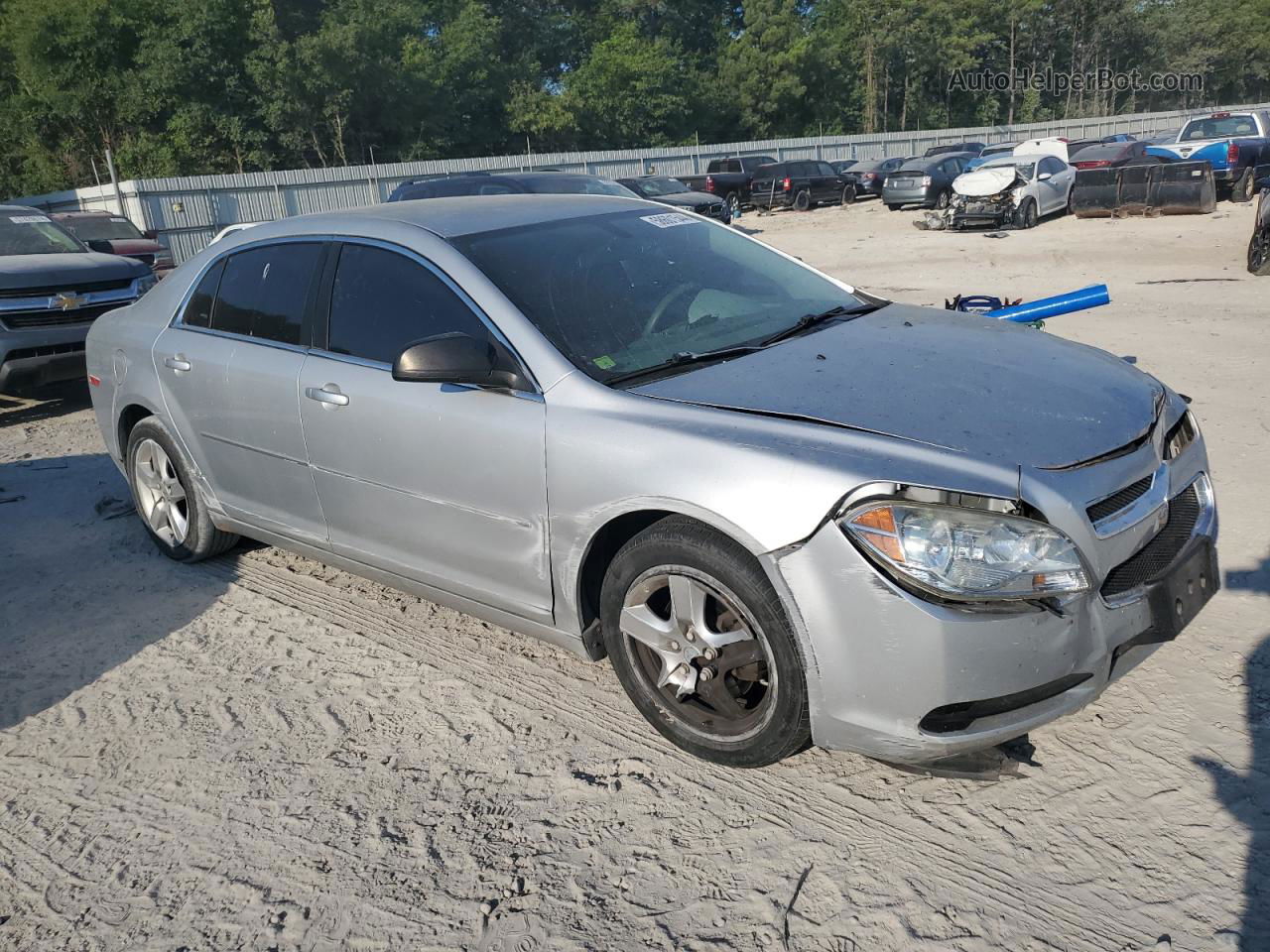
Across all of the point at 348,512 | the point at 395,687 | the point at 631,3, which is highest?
the point at 631,3

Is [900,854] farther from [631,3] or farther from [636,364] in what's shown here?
[631,3]

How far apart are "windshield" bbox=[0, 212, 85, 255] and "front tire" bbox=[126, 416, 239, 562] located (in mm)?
5700

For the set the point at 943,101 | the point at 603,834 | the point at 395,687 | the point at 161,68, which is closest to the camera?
the point at 603,834

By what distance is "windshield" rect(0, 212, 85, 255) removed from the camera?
9523 mm

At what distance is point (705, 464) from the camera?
111 inches

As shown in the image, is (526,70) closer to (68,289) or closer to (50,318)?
(68,289)

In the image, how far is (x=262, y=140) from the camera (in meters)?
41.2

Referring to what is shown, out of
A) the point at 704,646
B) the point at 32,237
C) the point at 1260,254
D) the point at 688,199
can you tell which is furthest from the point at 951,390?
the point at 688,199

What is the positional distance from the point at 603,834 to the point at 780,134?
2472 inches

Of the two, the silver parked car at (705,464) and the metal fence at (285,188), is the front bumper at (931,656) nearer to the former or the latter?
the silver parked car at (705,464)

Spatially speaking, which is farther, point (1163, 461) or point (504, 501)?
point (504, 501)

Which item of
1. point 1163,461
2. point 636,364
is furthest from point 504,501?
point 1163,461

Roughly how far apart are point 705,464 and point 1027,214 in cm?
1908

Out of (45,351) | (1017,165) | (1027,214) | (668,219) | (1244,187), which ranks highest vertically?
(668,219)
